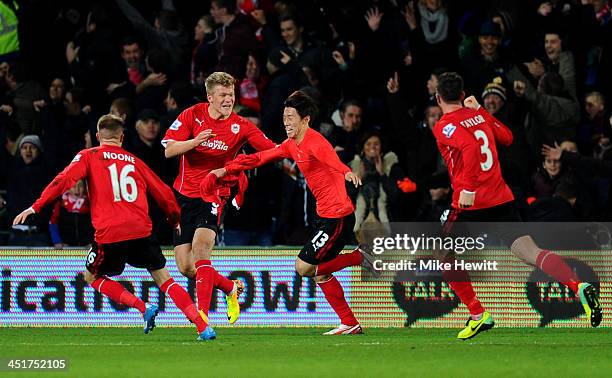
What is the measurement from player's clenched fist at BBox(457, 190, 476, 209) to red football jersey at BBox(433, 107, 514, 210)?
4 cm

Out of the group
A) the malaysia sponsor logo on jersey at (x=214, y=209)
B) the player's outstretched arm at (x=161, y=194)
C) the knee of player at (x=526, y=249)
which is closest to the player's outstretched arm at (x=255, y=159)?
the malaysia sponsor logo on jersey at (x=214, y=209)

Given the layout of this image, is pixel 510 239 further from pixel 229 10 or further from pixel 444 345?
pixel 229 10

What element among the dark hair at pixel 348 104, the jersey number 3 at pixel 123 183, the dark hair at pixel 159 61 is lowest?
the jersey number 3 at pixel 123 183

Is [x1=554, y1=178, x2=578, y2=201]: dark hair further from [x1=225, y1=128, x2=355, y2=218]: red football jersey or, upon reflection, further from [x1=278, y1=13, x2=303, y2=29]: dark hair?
[x1=278, y1=13, x2=303, y2=29]: dark hair

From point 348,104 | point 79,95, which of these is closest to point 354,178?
point 348,104

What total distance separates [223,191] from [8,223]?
186 inches

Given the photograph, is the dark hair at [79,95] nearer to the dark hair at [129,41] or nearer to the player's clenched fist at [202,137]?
the dark hair at [129,41]

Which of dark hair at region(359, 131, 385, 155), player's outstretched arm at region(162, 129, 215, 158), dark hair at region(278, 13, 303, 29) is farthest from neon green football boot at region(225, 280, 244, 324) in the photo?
dark hair at region(278, 13, 303, 29)

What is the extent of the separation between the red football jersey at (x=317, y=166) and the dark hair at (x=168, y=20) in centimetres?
638

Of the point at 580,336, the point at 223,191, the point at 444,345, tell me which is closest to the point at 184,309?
the point at 223,191

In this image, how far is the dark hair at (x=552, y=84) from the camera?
15664 mm

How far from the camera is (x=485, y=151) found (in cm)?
1173

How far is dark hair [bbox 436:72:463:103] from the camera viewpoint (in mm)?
11680

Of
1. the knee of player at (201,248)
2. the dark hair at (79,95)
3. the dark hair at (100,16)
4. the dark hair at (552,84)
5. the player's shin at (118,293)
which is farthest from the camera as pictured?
the dark hair at (100,16)
